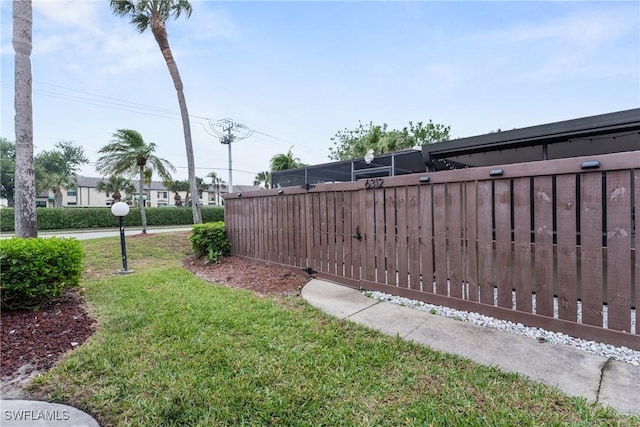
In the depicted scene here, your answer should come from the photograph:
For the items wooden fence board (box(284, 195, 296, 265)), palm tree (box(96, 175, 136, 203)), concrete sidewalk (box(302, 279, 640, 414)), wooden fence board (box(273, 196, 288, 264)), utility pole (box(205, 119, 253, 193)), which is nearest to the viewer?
concrete sidewalk (box(302, 279, 640, 414))

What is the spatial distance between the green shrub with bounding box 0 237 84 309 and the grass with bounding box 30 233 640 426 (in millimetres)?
952

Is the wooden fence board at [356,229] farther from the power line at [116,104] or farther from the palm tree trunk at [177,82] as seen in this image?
the power line at [116,104]

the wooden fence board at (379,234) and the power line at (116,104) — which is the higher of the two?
the power line at (116,104)

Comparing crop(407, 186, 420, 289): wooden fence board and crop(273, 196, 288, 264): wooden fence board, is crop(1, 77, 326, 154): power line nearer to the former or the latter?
crop(273, 196, 288, 264): wooden fence board

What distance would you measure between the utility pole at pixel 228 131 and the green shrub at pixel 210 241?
12061 mm

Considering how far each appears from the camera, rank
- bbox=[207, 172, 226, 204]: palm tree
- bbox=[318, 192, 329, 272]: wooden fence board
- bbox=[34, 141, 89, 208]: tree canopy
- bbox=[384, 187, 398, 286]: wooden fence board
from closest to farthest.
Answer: bbox=[384, 187, 398, 286]: wooden fence board, bbox=[318, 192, 329, 272]: wooden fence board, bbox=[34, 141, 89, 208]: tree canopy, bbox=[207, 172, 226, 204]: palm tree

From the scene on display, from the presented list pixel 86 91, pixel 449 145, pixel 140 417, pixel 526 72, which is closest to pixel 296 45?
pixel 449 145

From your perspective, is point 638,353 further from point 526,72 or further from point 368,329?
point 526,72

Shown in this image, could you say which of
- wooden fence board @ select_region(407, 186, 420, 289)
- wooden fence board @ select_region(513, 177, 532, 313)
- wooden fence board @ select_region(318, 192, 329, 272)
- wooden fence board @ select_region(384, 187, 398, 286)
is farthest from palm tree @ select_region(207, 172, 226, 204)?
wooden fence board @ select_region(513, 177, 532, 313)

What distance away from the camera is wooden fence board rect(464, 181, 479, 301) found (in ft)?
9.95

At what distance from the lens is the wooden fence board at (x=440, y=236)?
3.25 meters

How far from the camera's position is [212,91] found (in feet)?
39.8

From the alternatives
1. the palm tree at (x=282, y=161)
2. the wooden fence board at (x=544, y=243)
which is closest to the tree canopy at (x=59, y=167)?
the palm tree at (x=282, y=161)

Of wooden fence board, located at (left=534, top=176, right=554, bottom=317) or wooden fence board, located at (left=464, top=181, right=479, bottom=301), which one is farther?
wooden fence board, located at (left=464, top=181, right=479, bottom=301)
